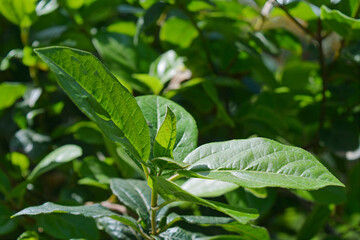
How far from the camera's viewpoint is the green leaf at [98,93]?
1.56 feet

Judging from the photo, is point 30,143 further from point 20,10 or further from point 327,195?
point 327,195

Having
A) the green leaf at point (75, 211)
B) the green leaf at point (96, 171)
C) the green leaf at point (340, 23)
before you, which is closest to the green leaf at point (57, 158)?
the green leaf at point (96, 171)

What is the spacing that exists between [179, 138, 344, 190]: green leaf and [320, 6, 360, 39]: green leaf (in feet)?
1.23

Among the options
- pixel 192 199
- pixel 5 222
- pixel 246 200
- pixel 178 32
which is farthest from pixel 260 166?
pixel 178 32

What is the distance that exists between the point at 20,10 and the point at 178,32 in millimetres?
393

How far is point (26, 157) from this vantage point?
1.02 metres

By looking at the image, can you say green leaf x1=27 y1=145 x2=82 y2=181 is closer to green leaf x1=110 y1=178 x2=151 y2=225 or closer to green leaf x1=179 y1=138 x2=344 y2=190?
green leaf x1=110 y1=178 x2=151 y2=225

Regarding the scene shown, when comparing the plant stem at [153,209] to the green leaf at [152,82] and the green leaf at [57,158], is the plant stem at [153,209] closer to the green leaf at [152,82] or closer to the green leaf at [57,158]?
the green leaf at [57,158]

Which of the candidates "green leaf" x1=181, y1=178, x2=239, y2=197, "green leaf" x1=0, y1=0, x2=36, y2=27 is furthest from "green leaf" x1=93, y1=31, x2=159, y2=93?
"green leaf" x1=181, y1=178, x2=239, y2=197

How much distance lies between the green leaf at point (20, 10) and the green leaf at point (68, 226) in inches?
20.0

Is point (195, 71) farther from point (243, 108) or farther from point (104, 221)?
point (104, 221)

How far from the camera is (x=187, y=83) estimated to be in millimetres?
943

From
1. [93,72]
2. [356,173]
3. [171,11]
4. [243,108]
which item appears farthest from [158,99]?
[356,173]

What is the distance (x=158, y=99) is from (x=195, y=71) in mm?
461
